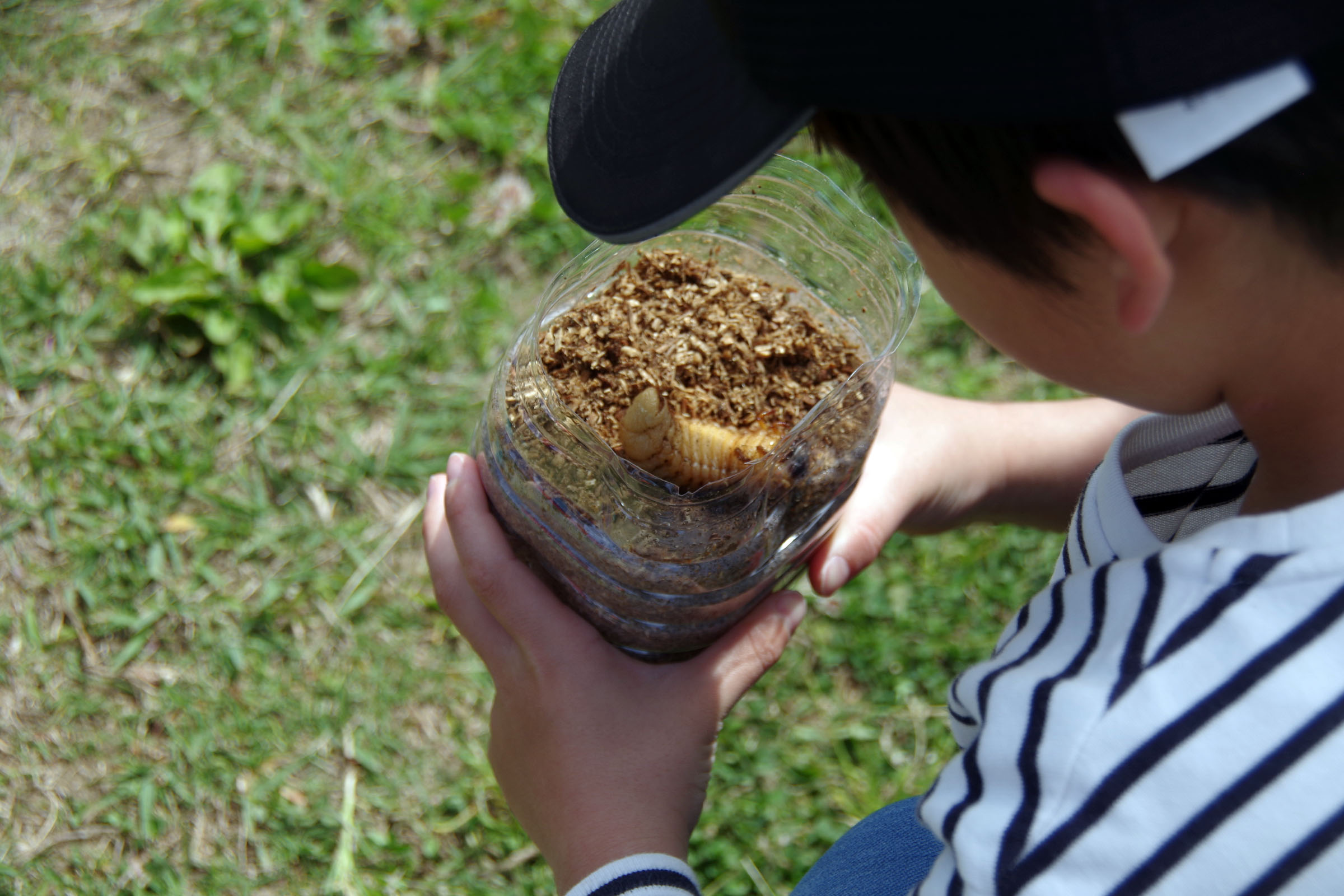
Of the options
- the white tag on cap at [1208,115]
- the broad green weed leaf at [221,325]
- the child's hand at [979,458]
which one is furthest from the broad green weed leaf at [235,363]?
the white tag on cap at [1208,115]

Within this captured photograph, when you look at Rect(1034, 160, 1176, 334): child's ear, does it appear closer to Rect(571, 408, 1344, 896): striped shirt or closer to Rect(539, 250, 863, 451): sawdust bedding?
Rect(571, 408, 1344, 896): striped shirt

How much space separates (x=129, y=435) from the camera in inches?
80.9

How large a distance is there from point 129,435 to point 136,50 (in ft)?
3.38

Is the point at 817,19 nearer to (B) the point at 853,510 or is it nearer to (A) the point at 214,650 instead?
(B) the point at 853,510

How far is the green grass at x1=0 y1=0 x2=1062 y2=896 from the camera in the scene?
72.0 inches

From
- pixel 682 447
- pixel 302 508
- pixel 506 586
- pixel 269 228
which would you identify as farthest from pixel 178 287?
pixel 682 447

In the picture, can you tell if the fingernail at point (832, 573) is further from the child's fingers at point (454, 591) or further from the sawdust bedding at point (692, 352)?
the child's fingers at point (454, 591)

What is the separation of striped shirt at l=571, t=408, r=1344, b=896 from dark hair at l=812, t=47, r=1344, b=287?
0.22 metres

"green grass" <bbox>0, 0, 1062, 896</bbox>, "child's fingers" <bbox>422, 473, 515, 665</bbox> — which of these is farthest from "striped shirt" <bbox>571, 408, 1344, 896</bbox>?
"green grass" <bbox>0, 0, 1062, 896</bbox>

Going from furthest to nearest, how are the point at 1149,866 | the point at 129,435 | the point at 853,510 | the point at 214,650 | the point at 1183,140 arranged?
the point at 129,435 < the point at 214,650 < the point at 853,510 < the point at 1149,866 < the point at 1183,140

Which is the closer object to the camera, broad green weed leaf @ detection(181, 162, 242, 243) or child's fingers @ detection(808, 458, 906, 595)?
child's fingers @ detection(808, 458, 906, 595)

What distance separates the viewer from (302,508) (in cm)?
205

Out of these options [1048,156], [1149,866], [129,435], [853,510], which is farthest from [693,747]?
[129,435]

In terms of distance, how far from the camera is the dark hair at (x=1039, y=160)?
63 centimetres
